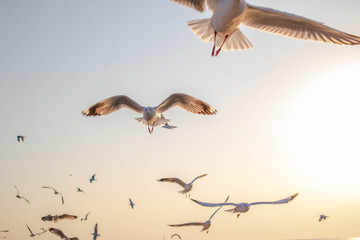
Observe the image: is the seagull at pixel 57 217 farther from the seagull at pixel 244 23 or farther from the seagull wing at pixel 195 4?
the seagull wing at pixel 195 4

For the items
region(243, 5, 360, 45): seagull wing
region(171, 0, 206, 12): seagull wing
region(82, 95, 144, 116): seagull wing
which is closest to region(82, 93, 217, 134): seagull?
region(82, 95, 144, 116): seagull wing

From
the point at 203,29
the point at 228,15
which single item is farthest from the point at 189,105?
the point at 228,15

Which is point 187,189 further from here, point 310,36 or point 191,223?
point 310,36

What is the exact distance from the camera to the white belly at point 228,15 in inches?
239

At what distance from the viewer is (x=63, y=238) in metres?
9.81

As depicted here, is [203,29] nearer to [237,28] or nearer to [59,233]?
[237,28]

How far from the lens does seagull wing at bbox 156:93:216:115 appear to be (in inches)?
368

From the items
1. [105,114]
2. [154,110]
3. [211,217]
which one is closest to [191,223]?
[211,217]

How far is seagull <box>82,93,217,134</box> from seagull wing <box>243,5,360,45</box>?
2.90 m

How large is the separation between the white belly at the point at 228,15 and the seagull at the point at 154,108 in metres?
2.93

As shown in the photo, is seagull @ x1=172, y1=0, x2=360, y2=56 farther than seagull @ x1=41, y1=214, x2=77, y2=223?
No

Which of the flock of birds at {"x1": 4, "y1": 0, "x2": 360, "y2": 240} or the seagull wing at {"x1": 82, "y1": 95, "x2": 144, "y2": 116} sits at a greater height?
the flock of birds at {"x1": 4, "y1": 0, "x2": 360, "y2": 240}

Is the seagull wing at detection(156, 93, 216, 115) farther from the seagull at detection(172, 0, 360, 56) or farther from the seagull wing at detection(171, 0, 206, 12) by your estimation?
the seagull wing at detection(171, 0, 206, 12)

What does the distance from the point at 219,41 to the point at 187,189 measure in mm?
3453
